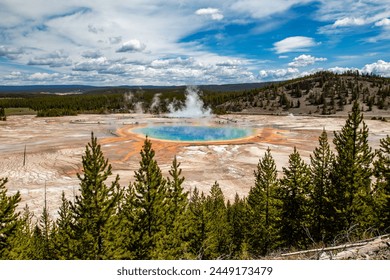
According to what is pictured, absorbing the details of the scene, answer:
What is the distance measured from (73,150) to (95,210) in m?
44.0

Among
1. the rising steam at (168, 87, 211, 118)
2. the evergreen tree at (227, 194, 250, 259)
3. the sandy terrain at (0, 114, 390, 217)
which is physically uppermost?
the rising steam at (168, 87, 211, 118)

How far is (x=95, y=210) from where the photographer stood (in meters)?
14.5

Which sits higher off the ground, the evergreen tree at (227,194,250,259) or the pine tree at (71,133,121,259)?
the pine tree at (71,133,121,259)

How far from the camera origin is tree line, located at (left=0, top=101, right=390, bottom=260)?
14.5m

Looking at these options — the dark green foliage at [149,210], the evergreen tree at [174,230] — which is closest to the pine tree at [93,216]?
the dark green foliage at [149,210]

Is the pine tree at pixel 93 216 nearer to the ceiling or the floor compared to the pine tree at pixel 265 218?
nearer to the ceiling

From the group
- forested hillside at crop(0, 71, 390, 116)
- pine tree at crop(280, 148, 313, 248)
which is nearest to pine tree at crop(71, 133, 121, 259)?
pine tree at crop(280, 148, 313, 248)

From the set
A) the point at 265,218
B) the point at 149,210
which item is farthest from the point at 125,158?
the point at 149,210

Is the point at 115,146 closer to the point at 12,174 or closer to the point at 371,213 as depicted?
the point at 12,174

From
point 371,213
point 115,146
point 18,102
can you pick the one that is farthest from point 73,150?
point 18,102

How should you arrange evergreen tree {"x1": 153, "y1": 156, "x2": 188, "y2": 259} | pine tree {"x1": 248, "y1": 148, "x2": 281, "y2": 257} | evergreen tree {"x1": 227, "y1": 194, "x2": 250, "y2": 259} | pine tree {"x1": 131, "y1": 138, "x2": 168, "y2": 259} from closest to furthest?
evergreen tree {"x1": 153, "y1": 156, "x2": 188, "y2": 259}
pine tree {"x1": 131, "y1": 138, "x2": 168, "y2": 259}
pine tree {"x1": 248, "y1": 148, "x2": 281, "y2": 257}
evergreen tree {"x1": 227, "y1": 194, "x2": 250, "y2": 259}

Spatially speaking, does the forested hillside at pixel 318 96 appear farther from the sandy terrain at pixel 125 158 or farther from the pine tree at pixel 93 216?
the pine tree at pixel 93 216

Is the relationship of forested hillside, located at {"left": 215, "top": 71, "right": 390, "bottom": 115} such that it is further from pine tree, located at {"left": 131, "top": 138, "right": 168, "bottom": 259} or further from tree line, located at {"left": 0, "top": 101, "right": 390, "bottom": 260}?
pine tree, located at {"left": 131, "top": 138, "right": 168, "bottom": 259}

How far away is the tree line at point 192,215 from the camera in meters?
14.5
